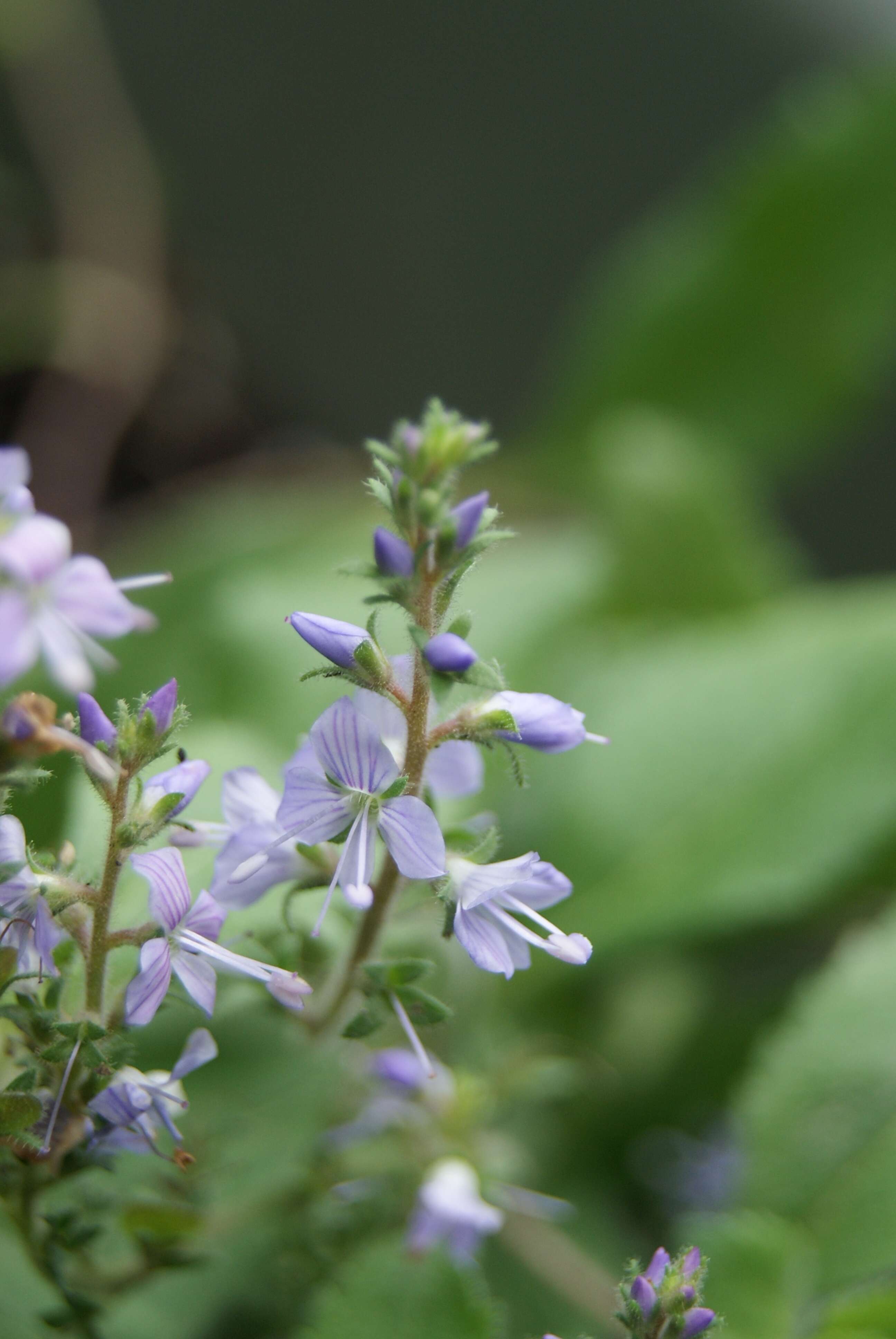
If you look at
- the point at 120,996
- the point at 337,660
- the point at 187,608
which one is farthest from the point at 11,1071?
the point at 187,608

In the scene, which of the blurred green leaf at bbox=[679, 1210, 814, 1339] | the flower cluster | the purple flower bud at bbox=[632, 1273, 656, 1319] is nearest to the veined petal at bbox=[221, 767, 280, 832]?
the flower cluster

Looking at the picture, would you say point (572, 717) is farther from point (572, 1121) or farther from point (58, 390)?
point (58, 390)

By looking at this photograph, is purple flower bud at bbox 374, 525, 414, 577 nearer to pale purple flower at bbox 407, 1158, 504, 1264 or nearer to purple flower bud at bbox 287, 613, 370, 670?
purple flower bud at bbox 287, 613, 370, 670

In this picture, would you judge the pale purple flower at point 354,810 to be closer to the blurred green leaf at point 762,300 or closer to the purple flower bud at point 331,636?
the purple flower bud at point 331,636

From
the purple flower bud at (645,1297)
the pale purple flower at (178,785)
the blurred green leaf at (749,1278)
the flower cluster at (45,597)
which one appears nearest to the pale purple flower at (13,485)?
the flower cluster at (45,597)

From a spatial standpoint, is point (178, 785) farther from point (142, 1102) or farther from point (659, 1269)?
point (659, 1269)

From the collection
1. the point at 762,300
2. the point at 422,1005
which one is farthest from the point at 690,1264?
the point at 762,300
